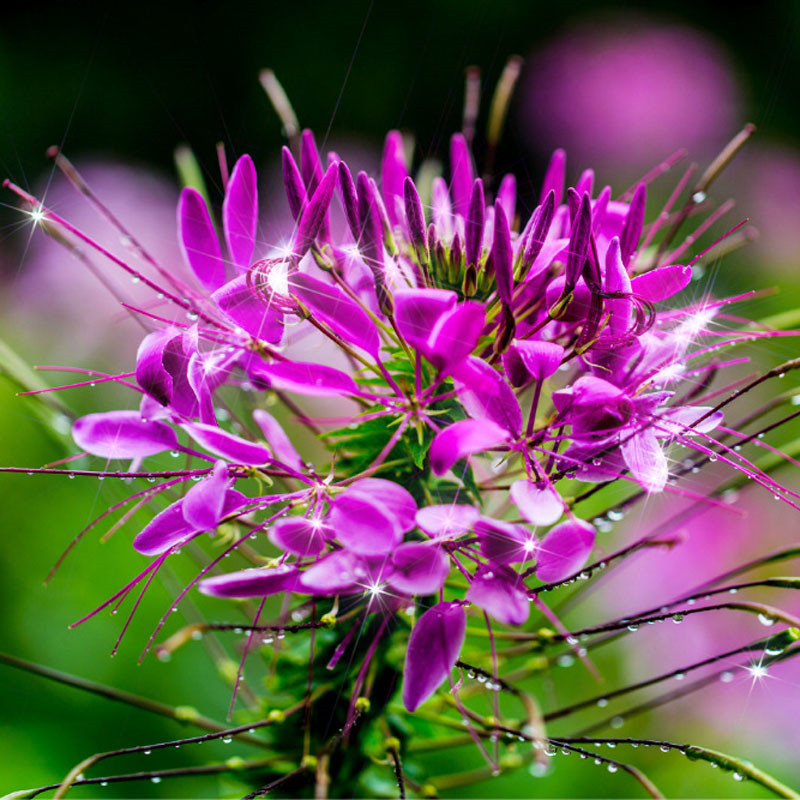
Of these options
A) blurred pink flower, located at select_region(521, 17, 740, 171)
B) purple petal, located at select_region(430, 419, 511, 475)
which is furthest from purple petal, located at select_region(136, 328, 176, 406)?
blurred pink flower, located at select_region(521, 17, 740, 171)

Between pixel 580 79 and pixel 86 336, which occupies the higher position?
pixel 580 79

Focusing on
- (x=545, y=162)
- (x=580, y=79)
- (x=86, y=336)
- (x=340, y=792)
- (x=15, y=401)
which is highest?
(x=580, y=79)

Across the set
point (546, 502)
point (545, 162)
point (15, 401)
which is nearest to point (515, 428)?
point (546, 502)

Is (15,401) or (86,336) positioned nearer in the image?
(15,401)

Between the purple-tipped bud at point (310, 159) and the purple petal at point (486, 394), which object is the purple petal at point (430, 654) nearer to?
the purple petal at point (486, 394)

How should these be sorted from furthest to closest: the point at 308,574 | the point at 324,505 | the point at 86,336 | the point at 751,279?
1. the point at 751,279
2. the point at 86,336
3. the point at 324,505
4. the point at 308,574

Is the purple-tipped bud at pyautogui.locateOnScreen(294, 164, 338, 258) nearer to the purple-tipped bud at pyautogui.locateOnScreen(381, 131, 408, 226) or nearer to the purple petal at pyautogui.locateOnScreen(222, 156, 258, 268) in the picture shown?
the purple petal at pyautogui.locateOnScreen(222, 156, 258, 268)

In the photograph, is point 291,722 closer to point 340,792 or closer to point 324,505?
point 340,792

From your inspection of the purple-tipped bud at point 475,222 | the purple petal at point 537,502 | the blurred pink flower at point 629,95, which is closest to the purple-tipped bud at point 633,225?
the purple-tipped bud at point 475,222
